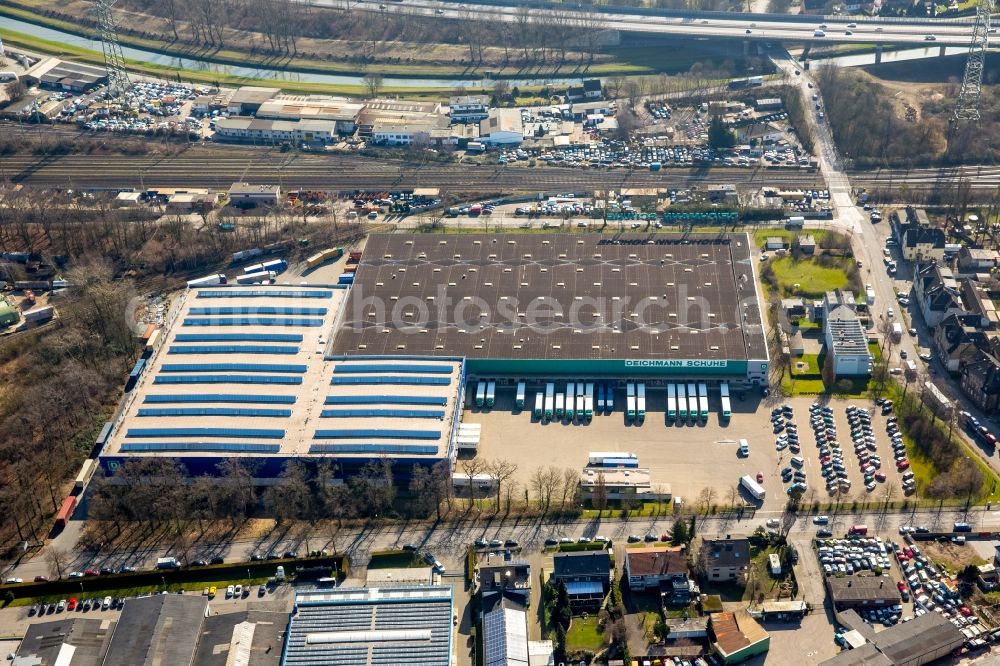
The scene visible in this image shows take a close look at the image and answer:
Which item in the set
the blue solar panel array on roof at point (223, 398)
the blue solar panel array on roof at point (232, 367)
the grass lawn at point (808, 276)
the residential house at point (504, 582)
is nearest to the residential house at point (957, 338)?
the grass lawn at point (808, 276)

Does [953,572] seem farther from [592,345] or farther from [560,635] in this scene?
[592,345]

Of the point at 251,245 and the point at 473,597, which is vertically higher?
the point at 251,245

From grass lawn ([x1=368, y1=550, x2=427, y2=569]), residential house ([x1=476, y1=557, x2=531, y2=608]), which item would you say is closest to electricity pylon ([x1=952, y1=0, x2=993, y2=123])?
residential house ([x1=476, y1=557, x2=531, y2=608])

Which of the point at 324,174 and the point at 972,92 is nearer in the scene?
the point at 324,174

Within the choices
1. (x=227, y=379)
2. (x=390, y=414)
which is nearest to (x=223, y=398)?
(x=227, y=379)

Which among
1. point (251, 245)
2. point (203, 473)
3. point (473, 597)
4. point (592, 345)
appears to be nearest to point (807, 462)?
point (592, 345)

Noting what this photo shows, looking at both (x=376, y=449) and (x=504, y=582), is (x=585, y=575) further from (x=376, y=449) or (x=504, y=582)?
(x=376, y=449)

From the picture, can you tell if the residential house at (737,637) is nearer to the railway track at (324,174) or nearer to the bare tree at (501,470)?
the bare tree at (501,470)
